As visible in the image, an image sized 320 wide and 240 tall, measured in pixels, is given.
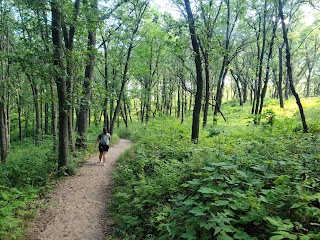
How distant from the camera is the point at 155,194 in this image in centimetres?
602

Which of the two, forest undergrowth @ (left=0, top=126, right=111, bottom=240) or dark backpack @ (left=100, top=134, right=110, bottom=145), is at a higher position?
dark backpack @ (left=100, top=134, right=110, bottom=145)

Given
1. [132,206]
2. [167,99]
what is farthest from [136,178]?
[167,99]

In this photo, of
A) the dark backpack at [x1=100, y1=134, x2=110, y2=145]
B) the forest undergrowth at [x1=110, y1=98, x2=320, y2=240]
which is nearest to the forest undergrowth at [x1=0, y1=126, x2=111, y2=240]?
the dark backpack at [x1=100, y1=134, x2=110, y2=145]

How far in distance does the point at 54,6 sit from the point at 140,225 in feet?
25.3

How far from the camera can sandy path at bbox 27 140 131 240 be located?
579cm

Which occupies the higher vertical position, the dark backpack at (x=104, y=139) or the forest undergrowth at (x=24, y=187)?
the dark backpack at (x=104, y=139)

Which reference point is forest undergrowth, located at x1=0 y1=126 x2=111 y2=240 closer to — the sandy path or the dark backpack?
the sandy path

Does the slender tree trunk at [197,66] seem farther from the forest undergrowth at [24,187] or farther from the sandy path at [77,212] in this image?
the forest undergrowth at [24,187]

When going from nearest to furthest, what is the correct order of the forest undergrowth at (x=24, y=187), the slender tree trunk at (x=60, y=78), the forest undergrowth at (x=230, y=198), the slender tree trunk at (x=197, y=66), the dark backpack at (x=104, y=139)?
the forest undergrowth at (x=230, y=198) → the forest undergrowth at (x=24, y=187) → the slender tree trunk at (x=60, y=78) → the slender tree trunk at (x=197, y=66) → the dark backpack at (x=104, y=139)

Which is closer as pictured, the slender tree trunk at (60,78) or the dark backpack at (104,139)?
the slender tree trunk at (60,78)

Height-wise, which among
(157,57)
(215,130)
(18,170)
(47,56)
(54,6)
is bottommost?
(18,170)

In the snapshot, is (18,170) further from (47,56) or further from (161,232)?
(161,232)

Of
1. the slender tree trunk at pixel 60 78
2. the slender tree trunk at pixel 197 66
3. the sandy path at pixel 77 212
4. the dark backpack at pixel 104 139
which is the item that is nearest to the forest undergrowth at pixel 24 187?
the sandy path at pixel 77 212

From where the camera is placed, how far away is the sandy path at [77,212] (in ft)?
19.0
